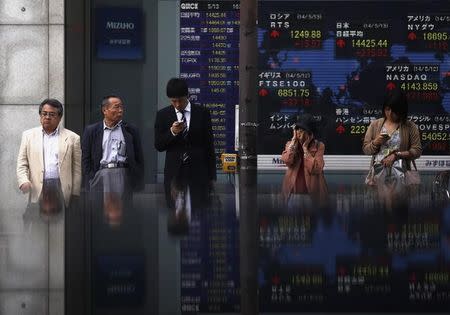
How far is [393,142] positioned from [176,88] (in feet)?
7.70

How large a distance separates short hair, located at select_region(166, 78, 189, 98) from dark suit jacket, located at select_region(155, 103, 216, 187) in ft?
0.64

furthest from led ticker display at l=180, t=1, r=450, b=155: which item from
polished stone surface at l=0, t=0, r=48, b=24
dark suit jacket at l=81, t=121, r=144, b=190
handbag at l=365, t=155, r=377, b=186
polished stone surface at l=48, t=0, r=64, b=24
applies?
dark suit jacket at l=81, t=121, r=144, b=190

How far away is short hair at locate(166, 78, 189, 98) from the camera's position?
11.5 m

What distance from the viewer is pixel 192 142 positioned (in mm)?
11594

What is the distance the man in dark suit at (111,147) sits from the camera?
11648 mm

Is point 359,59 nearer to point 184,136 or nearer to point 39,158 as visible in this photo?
point 184,136

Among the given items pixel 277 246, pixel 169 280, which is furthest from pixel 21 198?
pixel 169 280

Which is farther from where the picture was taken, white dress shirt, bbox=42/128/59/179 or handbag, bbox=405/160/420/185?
handbag, bbox=405/160/420/185

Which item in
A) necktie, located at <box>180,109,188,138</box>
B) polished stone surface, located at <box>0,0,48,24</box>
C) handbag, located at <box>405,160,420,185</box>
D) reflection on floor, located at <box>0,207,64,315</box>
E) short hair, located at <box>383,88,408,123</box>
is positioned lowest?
reflection on floor, located at <box>0,207,64,315</box>

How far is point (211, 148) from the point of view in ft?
38.3

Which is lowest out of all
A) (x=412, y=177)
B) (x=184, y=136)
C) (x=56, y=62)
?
(x=412, y=177)

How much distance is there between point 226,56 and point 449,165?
3.60 metres

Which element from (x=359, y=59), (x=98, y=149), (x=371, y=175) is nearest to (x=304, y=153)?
(x=371, y=175)

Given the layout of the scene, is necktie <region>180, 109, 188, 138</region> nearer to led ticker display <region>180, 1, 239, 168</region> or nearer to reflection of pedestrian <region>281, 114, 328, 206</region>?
reflection of pedestrian <region>281, 114, 328, 206</region>
